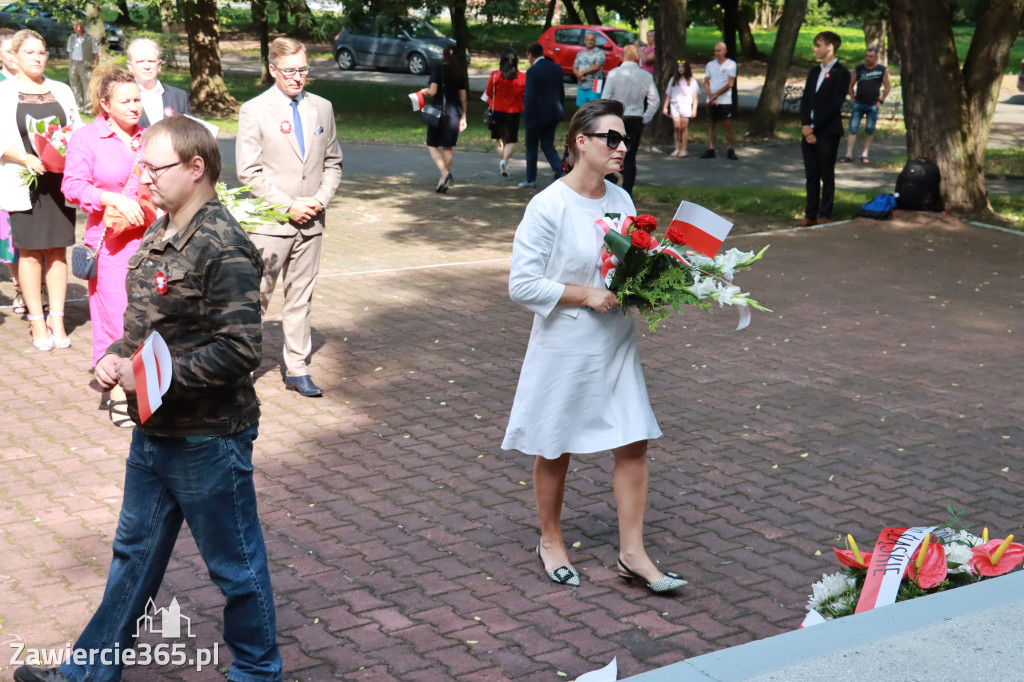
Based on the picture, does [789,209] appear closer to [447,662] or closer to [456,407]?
[456,407]

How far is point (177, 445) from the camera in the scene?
3598 mm

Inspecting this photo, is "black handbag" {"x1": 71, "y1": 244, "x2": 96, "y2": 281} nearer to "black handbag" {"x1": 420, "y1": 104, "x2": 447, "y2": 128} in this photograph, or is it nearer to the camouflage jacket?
the camouflage jacket

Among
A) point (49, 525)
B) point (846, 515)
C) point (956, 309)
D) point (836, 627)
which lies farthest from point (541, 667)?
point (956, 309)

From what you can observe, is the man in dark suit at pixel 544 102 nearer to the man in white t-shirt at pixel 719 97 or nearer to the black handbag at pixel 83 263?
the man in white t-shirt at pixel 719 97

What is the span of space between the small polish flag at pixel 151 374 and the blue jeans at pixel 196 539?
20 centimetres

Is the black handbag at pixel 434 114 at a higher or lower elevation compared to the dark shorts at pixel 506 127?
higher

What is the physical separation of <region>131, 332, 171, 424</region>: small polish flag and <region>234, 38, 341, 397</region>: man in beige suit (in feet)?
11.3

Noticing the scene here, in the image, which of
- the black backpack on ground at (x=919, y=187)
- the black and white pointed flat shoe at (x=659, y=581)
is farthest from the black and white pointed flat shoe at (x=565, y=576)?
the black backpack on ground at (x=919, y=187)

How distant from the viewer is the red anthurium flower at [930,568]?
3.72 metres

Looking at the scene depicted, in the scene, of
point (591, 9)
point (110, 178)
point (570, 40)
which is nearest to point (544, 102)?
point (110, 178)

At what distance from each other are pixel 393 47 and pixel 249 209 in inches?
1256

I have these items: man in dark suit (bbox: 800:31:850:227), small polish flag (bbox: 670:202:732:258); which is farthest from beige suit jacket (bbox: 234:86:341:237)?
man in dark suit (bbox: 800:31:850:227)

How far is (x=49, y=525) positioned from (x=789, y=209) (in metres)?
11.8

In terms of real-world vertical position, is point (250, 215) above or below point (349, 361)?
above
